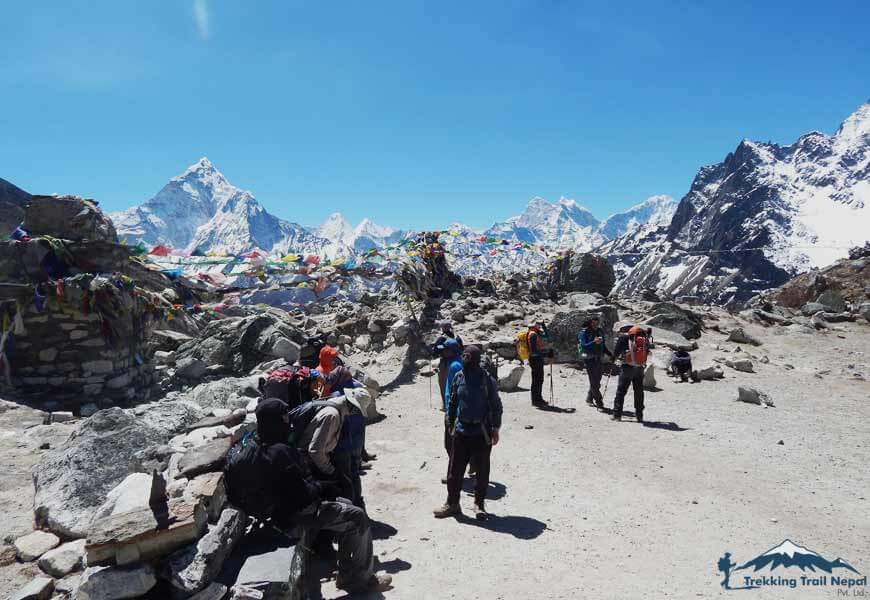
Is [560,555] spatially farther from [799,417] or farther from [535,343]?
[799,417]

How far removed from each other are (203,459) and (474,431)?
292 cm

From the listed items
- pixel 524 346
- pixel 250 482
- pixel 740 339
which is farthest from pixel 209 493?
pixel 740 339

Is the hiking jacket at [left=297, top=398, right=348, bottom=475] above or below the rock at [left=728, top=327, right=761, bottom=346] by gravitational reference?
below

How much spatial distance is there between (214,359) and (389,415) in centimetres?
611

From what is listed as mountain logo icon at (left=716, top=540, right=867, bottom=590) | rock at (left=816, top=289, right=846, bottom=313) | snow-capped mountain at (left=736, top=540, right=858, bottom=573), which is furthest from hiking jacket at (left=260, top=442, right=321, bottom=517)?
rock at (left=816, top=289, right=846, bottom=313)

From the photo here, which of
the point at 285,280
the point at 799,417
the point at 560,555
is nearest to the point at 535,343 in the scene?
the point at 799,417

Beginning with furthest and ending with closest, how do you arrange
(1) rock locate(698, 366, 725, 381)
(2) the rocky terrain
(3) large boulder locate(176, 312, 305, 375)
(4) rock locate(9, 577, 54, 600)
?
1. (3) large boulder locate(176, 312, 305, 375)
2. (1) rock locate(698, 366, 725, 381)
3. (2) the rocky terrain
4. (4) rock locate(9, 577, 54, 600)

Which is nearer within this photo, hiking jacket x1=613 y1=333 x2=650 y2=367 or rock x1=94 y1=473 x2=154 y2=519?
rock x1=94 y1=473 x2=154 y2=519

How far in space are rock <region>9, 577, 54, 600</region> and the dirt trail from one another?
84.2 inches

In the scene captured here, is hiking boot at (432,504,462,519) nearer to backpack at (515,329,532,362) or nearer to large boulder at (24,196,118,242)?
backpack at (515,329,532,362)

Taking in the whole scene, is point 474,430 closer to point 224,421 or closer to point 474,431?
point 474,431

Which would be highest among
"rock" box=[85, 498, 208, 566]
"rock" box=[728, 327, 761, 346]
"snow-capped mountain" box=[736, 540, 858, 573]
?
"rock" box=[728, 327, 761, 346]

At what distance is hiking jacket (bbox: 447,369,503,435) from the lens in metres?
5.75

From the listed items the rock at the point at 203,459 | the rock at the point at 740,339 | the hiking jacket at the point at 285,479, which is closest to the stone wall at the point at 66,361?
the rock at the point at 203,459
